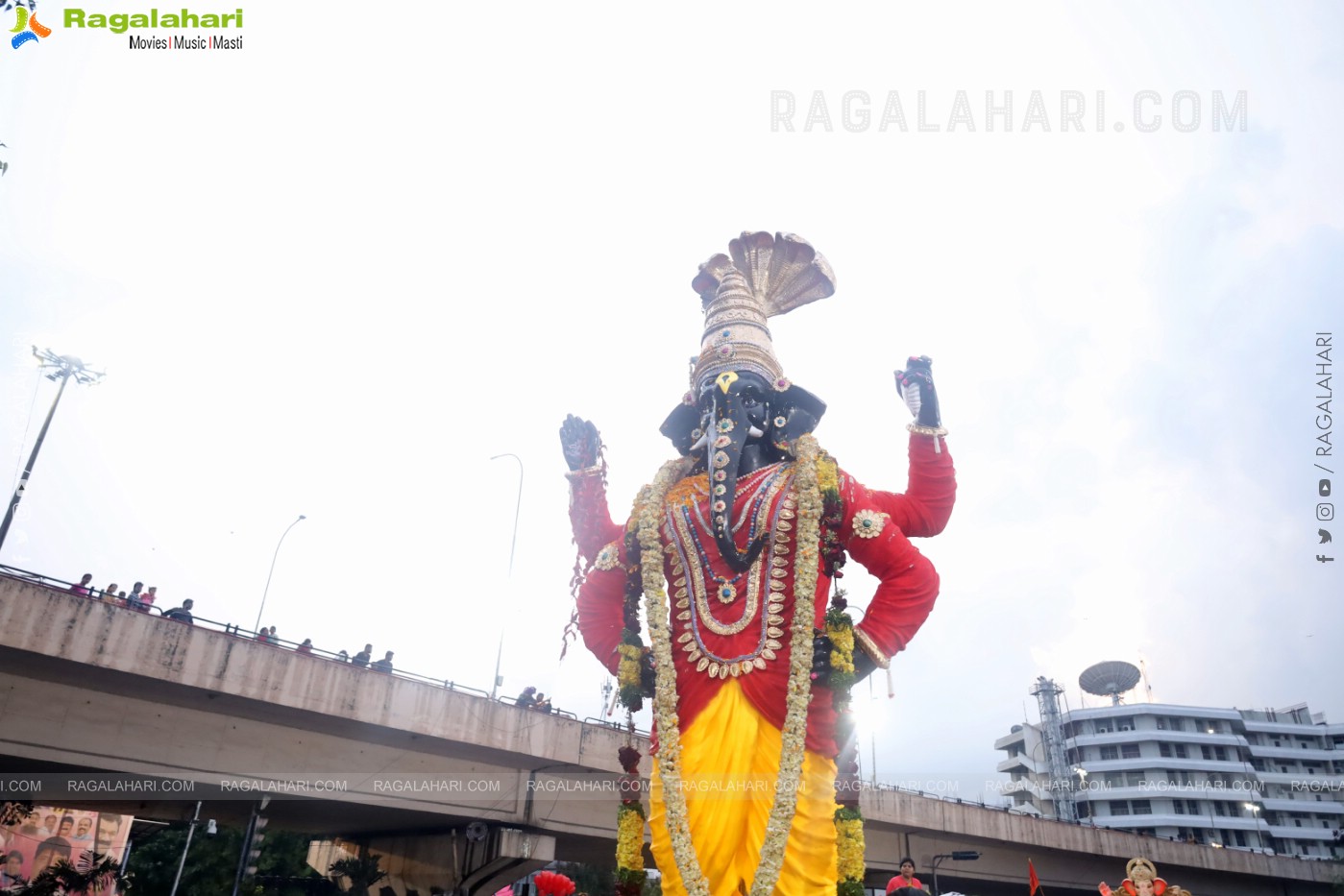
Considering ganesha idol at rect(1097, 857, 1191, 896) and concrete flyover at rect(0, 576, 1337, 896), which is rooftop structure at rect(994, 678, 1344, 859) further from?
ganesha idol at rect(1097, 857, 1191, 896)

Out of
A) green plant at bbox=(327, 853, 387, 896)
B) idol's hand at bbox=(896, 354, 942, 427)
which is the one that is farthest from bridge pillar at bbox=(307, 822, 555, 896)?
idol's hand at bbox=(896, 354, 942, 427)

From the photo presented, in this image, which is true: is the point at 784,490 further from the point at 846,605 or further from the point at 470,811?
the point at 470,811

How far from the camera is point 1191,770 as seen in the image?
5875 cm

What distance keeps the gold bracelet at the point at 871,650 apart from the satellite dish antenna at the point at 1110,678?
60514 mm

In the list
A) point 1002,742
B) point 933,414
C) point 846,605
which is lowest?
point 846,605

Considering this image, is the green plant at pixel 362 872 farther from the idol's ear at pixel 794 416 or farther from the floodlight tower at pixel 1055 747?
the floodlight tower at pixel 1055 747

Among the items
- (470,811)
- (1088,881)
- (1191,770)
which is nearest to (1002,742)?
(1191,770)

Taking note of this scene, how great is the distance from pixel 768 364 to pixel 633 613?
2.04 metres

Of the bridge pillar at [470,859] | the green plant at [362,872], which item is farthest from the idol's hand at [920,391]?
the green plant at [362,872]

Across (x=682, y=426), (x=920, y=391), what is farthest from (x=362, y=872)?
(x=920, y=391)

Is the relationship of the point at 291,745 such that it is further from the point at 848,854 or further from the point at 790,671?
the point at 848,854

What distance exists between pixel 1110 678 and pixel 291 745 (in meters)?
57.7

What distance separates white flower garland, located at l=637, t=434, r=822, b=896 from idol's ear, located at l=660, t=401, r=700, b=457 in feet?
1.74

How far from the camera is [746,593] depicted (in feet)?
17.6
